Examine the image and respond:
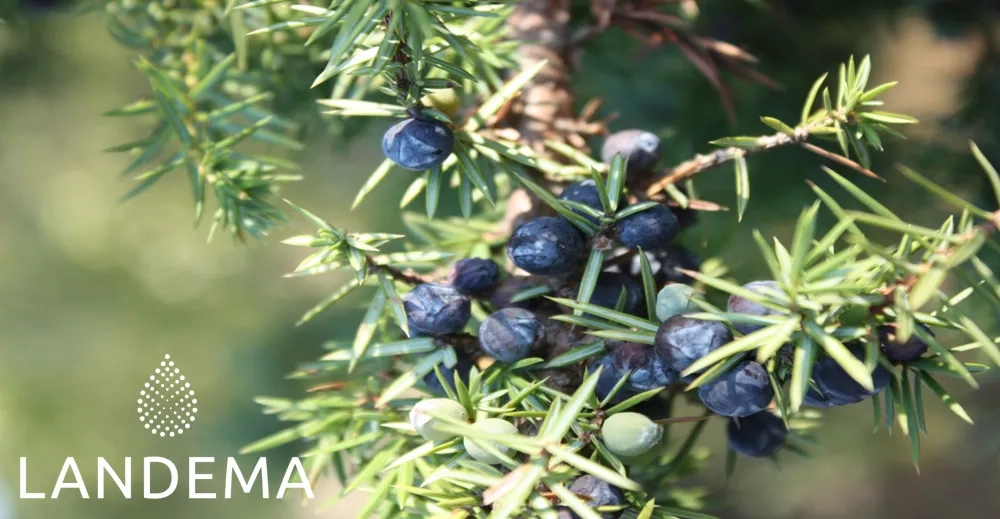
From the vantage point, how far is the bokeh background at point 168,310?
0.92m

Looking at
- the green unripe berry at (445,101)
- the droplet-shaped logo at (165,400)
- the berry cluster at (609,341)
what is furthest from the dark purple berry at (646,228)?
the droplet-shaped logo at (165,400)

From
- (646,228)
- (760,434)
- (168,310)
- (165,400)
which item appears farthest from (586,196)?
(168,310)

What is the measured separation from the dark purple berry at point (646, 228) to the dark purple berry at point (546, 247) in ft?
0.06

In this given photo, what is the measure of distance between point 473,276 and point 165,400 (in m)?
0.37

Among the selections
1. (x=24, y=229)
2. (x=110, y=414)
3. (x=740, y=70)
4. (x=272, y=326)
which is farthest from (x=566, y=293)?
(x=24, y=229)

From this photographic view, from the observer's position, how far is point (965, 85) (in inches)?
23.3

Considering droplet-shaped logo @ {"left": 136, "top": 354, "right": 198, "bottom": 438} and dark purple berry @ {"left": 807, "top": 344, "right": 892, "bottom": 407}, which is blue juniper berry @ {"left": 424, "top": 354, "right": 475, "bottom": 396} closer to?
dark purple berry @ {"left": 807, "top": 344, "right": 892, "bottom": 407}

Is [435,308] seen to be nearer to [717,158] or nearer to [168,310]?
[717,158]

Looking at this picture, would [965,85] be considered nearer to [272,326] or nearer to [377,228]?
[377,228]

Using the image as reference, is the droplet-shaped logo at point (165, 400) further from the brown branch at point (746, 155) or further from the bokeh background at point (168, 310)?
the brown branch at point (746, 155)

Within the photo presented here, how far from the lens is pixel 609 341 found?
28 centimetres

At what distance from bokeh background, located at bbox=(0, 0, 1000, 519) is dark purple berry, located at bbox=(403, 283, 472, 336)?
432 millimetres

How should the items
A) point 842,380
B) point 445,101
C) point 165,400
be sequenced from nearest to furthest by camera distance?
1. point 842,380
2. point 445,101
3. point 165,400

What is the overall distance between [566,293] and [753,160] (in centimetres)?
37
